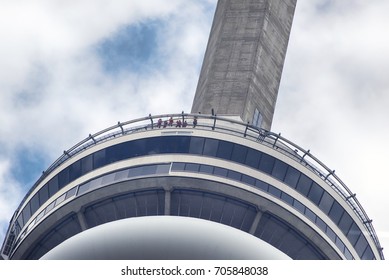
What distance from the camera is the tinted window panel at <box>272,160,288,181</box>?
67312mm

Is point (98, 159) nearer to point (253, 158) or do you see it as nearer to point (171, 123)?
point (171, 123)

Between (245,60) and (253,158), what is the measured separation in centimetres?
1588

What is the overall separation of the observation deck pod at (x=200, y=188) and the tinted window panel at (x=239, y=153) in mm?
62

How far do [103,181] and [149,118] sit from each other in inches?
203

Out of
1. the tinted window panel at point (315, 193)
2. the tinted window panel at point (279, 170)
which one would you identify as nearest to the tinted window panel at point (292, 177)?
the tinted window panel at point (279, 170)

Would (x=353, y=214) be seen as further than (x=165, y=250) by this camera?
Yes

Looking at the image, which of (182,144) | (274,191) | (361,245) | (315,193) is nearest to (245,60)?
(182,144)

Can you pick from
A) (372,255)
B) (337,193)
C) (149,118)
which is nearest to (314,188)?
(337,193)

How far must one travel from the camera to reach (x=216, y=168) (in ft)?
217

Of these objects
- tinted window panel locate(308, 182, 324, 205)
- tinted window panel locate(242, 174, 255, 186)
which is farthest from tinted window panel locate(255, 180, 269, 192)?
tinted window panel locate(308, 182, 324, 205)
